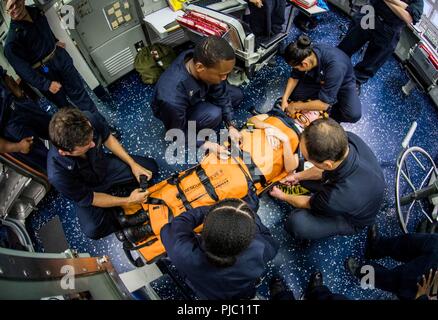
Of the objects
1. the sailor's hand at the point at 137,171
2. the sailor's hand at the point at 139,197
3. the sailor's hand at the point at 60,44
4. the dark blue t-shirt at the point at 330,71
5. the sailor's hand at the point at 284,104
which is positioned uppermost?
the sailor's hand at the point at 60,44

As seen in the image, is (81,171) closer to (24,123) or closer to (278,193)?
(24,123)

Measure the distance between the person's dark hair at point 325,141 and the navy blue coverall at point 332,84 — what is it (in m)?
1.01

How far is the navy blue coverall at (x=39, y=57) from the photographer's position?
9.41ft

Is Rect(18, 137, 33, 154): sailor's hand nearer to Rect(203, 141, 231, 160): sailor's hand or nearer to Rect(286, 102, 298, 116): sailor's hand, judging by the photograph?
Rect(203, 141, 231, 160): sailor's hand

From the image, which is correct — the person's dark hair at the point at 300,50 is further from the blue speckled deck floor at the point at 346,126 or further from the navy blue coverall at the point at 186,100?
the blue speckled deck floor at the point at 346,126

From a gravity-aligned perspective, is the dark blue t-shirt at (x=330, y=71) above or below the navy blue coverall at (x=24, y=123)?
below

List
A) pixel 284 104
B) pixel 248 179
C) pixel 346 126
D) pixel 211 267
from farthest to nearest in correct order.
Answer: pixel 346 126 → pixel 284 104 → pixel 248 179 → pixel 211 267

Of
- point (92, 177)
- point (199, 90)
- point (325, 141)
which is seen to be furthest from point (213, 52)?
point (92, 177)

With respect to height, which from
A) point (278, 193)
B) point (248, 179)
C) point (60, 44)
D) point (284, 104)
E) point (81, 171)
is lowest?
point (278, 193)

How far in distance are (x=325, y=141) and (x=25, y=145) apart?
241 centimetres

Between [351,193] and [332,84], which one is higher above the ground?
[332,84]

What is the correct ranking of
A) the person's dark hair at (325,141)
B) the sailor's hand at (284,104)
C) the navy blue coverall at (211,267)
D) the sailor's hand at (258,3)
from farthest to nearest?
the sailor's hand at (258,3)
the sailor's hand at (284,104)
the person's dark hair at (325,141)
the navy blue coverall at (211,267)

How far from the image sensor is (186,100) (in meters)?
2.91

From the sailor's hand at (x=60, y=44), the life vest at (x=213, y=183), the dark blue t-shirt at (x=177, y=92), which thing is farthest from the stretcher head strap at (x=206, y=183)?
the sailor's hand at (x=60, y=44)
